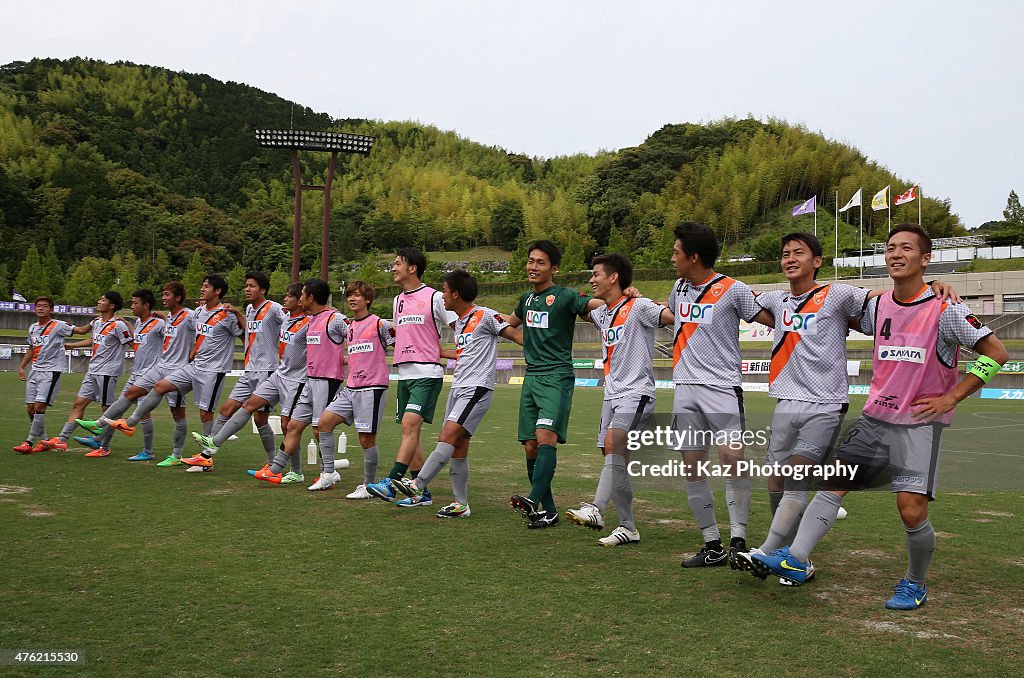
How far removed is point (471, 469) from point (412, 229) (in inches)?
4730

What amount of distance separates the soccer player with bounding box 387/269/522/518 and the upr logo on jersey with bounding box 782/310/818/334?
105 inches

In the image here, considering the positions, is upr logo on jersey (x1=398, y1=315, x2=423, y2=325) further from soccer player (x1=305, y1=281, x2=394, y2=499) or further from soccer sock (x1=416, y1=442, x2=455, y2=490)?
soccer sock (x1=416, y1=442, x2=455, y2=490)

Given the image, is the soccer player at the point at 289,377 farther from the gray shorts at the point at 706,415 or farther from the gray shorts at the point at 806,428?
the gray shorts at the point at 806,428

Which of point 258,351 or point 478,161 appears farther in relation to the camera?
point 478,161

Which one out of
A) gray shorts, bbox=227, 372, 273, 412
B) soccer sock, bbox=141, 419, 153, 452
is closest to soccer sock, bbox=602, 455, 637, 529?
gray shorts, bbox=227, 372, 273, 412

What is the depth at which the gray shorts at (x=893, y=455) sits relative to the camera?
4.82 metres

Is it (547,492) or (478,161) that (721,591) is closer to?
(547,492)

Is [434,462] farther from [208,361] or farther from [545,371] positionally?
[208,361]

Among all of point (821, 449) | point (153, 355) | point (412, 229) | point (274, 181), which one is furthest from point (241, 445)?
point (274, 181)

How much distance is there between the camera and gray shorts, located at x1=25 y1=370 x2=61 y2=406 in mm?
12469

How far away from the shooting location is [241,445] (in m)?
13.0

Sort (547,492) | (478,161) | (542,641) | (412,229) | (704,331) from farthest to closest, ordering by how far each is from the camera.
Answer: (478,161) → (412,229) → (547,492) → (704,331) → (542,641)

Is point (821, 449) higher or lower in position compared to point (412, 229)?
lower

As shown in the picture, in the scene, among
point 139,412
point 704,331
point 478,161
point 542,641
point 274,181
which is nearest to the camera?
point 542,641
